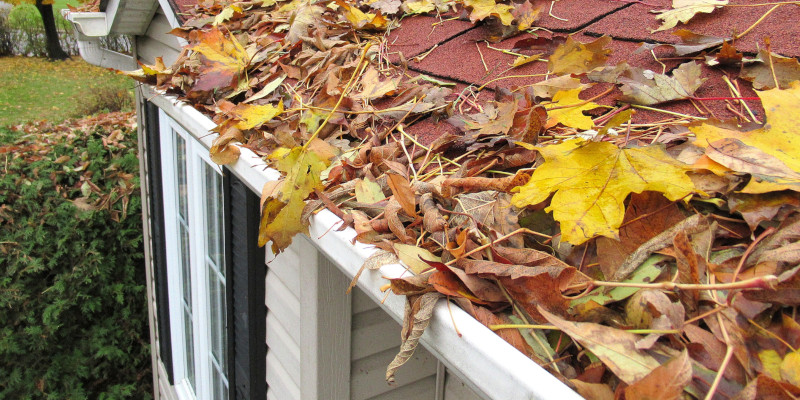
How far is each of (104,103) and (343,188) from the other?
1381 centimetres

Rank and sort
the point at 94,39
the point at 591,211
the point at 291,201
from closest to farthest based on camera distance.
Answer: the point at 591,211, the point at 291,201, the point at 94,39

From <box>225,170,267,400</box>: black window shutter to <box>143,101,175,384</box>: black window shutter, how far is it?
70.5 inches

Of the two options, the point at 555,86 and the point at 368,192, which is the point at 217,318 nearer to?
the point at 368,192

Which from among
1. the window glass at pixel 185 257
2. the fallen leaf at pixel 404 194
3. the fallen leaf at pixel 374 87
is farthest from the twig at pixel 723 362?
the window glass at pixel 185 257

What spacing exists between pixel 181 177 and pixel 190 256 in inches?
21.6

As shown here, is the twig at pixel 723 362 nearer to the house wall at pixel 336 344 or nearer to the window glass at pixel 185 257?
the house wall at pixel 336 344

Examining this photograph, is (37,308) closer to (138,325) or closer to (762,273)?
(138,325)

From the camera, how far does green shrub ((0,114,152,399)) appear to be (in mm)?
5301

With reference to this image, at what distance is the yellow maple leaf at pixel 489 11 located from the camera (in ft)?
5.79

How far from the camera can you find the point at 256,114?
1689 millimetres

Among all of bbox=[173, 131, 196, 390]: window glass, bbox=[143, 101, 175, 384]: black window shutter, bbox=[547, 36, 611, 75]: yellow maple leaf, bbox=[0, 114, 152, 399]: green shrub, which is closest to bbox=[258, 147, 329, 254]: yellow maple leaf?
bbox=[547, 36, 611, 75]: yellow maple leaf

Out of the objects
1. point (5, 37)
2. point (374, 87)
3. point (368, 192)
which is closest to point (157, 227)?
point (374, 87)

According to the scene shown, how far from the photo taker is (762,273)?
679 millimetres

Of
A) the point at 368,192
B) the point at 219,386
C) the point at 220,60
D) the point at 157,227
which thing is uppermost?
the point at 368,192
